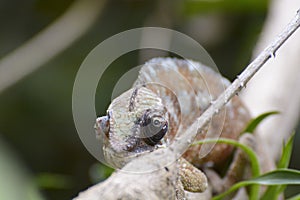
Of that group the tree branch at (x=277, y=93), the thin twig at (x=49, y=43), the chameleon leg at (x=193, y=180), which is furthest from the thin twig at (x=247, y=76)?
the thin twig at (x=49, y=43)

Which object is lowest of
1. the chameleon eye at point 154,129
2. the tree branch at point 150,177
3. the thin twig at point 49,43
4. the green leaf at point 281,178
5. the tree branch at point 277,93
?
the tree branch at point 150,177

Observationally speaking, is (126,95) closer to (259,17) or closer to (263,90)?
(263,90)

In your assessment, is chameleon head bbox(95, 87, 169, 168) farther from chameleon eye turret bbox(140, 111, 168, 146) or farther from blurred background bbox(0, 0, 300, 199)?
blurred background bbox(0, 0, 300, 199)

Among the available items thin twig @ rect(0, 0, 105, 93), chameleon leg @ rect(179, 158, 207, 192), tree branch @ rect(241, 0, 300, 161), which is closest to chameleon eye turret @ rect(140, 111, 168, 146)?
chameleon leg @ rect(179, 158, 207, 192)

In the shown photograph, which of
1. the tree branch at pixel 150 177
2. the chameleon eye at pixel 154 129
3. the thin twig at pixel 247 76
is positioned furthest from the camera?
the chameleon eye at pixel 154 129

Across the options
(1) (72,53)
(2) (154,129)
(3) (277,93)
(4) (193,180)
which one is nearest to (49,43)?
(1) (72,53)

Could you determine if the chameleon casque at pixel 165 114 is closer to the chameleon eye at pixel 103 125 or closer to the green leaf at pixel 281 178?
the chameleon eye at pixel 103 125

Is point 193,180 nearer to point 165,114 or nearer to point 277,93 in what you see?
point 165,114
